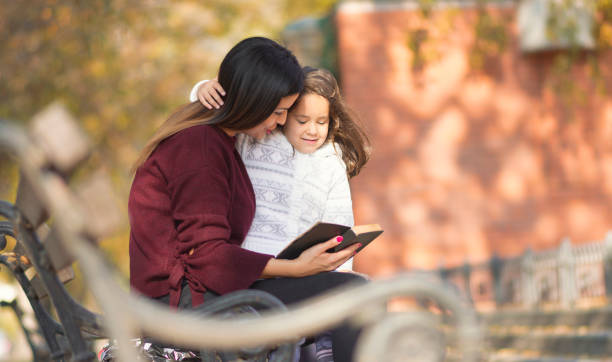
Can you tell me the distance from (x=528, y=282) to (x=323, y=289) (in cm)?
918

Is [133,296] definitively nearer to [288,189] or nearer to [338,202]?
[288,189]

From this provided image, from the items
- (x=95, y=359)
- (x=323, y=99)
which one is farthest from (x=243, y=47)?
(x=95, y=359)

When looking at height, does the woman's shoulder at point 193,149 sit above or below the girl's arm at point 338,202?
above

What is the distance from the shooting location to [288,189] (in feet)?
10.9

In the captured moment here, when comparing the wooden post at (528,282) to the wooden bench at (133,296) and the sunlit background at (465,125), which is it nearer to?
the sunlit background at (465,125)

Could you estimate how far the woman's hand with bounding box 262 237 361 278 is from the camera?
106 inches

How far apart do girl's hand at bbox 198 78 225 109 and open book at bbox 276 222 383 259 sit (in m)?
0.60

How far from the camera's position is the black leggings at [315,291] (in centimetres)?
267

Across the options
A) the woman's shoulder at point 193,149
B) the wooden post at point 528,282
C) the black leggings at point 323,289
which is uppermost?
the woman's shoulder at point 193,149

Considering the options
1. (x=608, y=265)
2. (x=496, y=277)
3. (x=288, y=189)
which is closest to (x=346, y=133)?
(x=288, y=189)

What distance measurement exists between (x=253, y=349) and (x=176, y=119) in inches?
37.7

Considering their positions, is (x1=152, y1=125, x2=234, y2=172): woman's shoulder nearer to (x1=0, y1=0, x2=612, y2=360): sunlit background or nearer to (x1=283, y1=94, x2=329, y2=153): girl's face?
(x1=283, y1=94, x2=329, y2=153): girl's face

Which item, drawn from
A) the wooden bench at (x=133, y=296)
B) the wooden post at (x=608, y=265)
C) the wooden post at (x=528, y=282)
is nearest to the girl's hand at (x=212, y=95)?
the wooden bench at (x=133, y=296)

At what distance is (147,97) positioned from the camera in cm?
1820
